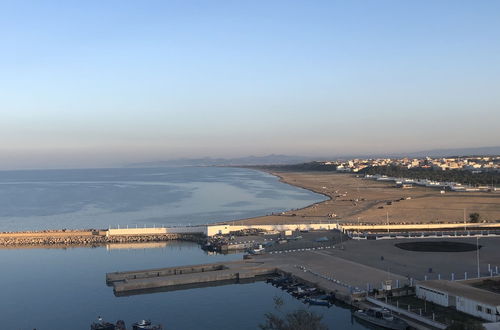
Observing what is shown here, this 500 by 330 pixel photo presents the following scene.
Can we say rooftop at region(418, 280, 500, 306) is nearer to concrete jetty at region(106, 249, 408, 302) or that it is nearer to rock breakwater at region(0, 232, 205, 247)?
concrete jetty at region(106, 249, 408, 302)

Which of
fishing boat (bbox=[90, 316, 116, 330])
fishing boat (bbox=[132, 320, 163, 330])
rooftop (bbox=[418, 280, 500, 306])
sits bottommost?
fishing boat (bbox=[90, 316, 116, 330])

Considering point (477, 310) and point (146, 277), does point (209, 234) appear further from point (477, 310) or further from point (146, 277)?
point (477, 310)

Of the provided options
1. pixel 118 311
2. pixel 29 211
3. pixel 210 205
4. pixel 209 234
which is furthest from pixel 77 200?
pixel 118 311

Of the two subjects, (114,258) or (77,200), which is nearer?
(114,258)

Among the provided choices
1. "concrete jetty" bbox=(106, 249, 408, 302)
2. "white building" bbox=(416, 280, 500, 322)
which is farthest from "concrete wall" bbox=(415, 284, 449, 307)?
"concrete jetty" bbox=(106, 249, 408, 302)

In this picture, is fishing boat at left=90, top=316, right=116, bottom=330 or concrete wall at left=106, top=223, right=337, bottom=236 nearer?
fishing boat at left=90, top=316, right=116, bottom=330

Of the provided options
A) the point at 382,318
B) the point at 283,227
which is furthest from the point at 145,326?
the point at 283,227

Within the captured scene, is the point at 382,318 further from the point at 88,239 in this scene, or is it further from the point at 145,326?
the point at 88,239
